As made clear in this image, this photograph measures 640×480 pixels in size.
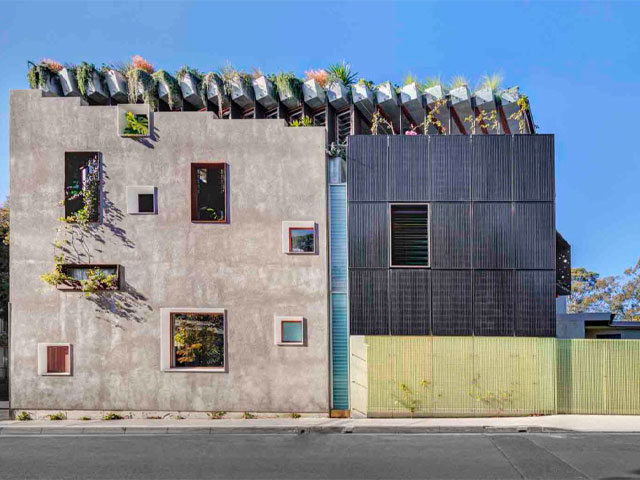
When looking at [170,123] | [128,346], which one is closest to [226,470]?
[128,346]

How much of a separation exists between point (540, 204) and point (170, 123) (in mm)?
9568

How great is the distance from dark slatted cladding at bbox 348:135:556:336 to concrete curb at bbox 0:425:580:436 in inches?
91.3

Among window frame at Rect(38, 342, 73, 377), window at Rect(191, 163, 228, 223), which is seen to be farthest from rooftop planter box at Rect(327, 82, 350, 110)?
window frame at Rect(38, 342, 73, 377)

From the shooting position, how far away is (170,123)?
1337 centimetres

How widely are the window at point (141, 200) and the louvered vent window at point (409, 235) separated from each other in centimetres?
613

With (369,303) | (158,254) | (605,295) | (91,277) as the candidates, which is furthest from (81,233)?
(605,295)

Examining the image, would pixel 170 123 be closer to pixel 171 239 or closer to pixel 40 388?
pixel 171 239

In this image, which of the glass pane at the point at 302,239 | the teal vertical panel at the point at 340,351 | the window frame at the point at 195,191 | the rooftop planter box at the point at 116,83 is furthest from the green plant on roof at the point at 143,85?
the teal vertical panel at the point at 340,351

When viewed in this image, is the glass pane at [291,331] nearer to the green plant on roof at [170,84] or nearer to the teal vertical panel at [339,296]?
the teal vertical panel at [339,296]

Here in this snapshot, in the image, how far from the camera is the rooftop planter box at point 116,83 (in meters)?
19.1

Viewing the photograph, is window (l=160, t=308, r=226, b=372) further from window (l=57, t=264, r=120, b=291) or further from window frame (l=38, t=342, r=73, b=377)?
window frame (l=38, t=342, r=73, b=377)

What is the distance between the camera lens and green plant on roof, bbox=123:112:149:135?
1341cm

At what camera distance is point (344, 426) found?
465 inches

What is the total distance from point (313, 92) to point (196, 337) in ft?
31.7
